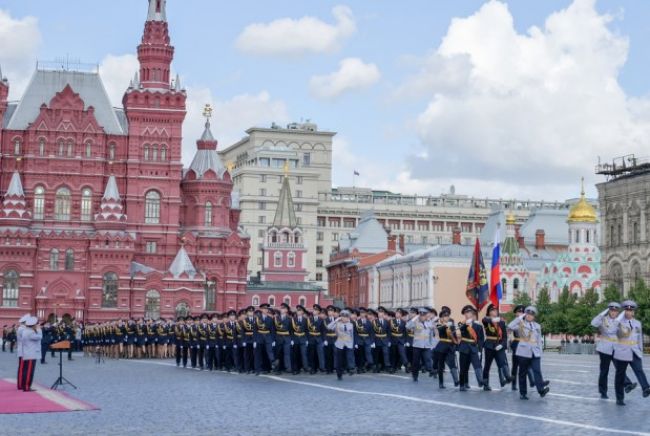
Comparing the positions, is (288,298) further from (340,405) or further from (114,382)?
(340,405)

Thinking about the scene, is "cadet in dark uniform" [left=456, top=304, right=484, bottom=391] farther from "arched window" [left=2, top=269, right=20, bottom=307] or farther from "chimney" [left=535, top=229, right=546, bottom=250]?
"chimney" [left=535, top=229, right=546, bottom=250]

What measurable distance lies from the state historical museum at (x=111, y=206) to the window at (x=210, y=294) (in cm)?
7

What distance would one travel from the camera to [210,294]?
87.9m

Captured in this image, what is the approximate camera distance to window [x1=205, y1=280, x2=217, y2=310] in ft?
288

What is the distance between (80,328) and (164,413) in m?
43.2

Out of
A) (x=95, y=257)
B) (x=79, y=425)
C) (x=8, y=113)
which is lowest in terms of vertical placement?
(x=79, y=425)

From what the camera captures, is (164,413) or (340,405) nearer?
(164,413)

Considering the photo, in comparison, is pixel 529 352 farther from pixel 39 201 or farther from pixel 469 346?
pixel 39 201

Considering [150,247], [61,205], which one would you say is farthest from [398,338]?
[61,205]

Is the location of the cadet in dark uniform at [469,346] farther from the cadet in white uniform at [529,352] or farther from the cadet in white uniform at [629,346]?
the cadet in white uniform at [629,346]

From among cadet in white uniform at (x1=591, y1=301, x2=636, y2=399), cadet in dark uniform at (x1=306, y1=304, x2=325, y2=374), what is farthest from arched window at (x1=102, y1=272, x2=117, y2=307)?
cadet in white uniform at (x1=591, y1=301, x2=636, y2=399)

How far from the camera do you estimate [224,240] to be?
87875 millimetres

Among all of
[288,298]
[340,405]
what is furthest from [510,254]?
[340,405]

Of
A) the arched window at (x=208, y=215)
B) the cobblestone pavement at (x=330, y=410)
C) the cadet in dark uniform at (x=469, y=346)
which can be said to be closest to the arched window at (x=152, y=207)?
the arched window at (x=208, y=215)
